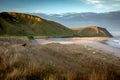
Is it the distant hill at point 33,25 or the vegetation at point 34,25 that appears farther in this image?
the distant hill at point 33,25

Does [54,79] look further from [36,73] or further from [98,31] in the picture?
[98,31]

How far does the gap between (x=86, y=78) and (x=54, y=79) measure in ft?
2.38

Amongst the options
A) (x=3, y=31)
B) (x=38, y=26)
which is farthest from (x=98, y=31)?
(x=3, y=31)

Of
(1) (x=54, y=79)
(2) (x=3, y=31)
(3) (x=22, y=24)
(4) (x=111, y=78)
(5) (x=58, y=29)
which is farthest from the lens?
(5) (x=58, y=29)

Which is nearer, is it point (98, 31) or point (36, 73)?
point (36, 73)

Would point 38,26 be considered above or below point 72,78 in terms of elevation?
below

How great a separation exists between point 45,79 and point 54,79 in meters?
0.25

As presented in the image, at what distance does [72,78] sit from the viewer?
15.0ft

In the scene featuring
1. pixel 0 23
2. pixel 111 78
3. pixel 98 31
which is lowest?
pixel 98 31

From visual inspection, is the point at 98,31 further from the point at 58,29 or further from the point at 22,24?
the point at 22,24

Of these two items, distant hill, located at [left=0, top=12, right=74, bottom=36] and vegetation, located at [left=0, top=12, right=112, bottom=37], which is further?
distant hill, located at [left=0, top=12, right=74, bottom=36]

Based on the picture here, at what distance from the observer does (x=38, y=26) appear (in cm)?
10075

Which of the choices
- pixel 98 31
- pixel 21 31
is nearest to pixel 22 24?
pixel 21 31

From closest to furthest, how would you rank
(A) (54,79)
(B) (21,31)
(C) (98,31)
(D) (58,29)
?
(A) (54,79) < (B) (21,31) < (D) (58,29) < (C) (98,31)
